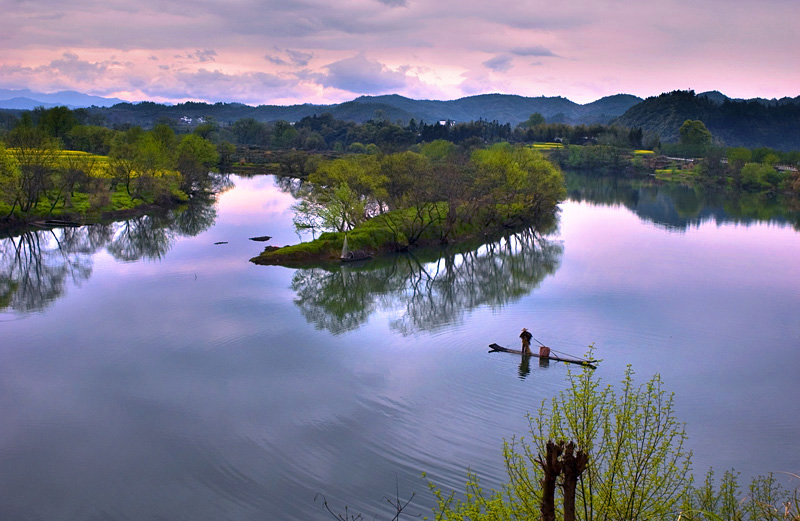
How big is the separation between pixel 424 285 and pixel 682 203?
2495 inches

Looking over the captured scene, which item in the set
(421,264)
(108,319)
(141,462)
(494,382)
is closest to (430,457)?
(494,382)

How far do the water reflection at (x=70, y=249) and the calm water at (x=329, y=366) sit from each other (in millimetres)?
329

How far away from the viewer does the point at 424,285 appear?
41.8m

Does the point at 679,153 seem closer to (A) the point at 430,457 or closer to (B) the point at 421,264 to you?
(B) the point at 421,264

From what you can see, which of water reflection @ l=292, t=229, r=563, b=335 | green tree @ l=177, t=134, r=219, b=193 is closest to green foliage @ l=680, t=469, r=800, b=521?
water reflection @ l=292, t=229, r=563, b=335

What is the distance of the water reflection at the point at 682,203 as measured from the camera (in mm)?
75625

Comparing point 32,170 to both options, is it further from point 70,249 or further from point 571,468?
point 571,468

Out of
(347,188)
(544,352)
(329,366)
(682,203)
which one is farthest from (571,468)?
(682,203)

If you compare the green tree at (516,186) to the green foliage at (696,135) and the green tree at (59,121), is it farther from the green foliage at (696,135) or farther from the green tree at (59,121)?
the green foliage at (696,135)

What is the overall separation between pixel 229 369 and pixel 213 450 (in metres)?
6.53

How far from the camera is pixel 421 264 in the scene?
48594mm

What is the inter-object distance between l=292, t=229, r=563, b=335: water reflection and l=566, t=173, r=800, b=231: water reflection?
26.9 meters

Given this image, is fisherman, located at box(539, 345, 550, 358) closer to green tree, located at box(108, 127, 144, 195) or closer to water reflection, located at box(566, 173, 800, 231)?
water reflection, located at box(566, 173, 800, 231)

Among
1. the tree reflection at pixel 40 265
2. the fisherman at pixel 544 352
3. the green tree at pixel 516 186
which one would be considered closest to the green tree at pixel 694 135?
the green tree at pixel 516 186
